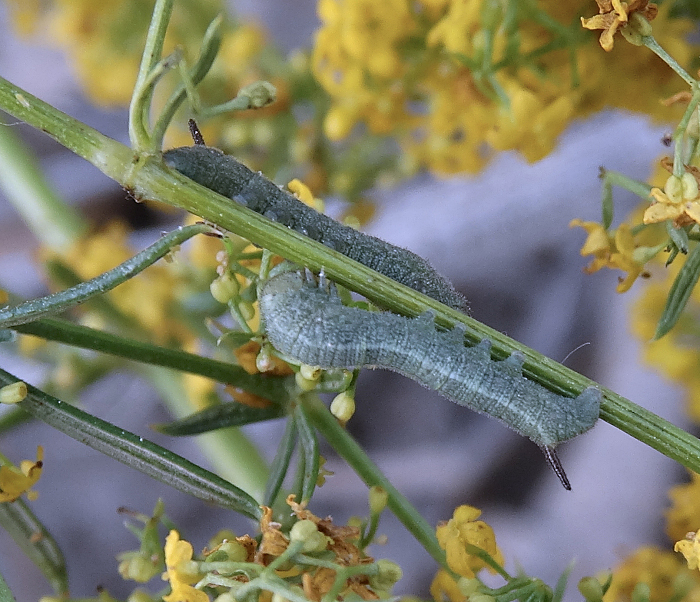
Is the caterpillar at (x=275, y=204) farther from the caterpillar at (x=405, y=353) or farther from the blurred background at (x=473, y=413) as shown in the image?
the blurred background at (x=473, y=413)

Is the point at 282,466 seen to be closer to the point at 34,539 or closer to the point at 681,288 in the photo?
the point at 34,539

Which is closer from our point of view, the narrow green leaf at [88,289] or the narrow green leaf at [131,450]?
the narrow green leaf at [88,289]

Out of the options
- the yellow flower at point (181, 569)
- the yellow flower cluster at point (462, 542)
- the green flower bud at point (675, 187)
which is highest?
the green flower bud at point (675, 187)

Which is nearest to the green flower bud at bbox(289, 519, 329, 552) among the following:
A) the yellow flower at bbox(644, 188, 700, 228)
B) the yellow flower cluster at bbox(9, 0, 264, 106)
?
the yellow flower at bbox(644, 188, 700, 228)

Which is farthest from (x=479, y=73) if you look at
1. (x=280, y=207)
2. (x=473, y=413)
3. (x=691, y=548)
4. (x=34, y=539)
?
(x=473, y=413)

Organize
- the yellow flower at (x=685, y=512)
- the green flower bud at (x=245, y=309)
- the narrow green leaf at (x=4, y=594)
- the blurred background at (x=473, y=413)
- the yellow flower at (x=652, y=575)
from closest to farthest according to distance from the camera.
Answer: the narrow green leaf at (x=4, y=594), the green flower bud at (x=245, y=309), the yellow flower at (x=652, y=575), the yellow flower at (x=685, y=512), the blurred background at (x=473, y=413)

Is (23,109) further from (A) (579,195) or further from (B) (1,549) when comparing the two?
(B) (1,549)

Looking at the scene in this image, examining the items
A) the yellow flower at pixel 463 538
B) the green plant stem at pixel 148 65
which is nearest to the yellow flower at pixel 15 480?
the green plant stem at pixel 148 65
